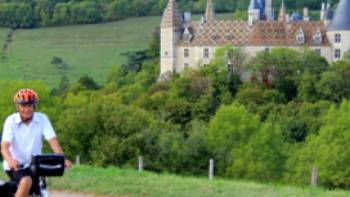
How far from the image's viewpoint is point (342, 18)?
8350cm

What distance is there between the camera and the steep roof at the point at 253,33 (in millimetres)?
83875

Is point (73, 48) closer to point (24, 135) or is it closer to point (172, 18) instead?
point (172, 18)

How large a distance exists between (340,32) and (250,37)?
325 inches

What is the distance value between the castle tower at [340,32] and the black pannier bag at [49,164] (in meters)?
76.3

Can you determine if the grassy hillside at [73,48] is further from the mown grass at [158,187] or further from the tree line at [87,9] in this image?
the mown grass at [158,187]

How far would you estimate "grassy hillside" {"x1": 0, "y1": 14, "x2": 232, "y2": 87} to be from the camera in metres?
94.0

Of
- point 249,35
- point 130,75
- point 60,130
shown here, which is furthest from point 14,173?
point 130,75

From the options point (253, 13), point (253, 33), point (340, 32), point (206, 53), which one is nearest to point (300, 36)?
point (340, 32)

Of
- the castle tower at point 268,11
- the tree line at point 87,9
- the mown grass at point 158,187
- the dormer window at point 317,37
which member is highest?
the tree line at point 87,9

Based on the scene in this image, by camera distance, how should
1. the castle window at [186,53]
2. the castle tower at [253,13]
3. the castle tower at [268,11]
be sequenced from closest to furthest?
1. the castle window at [186,53]
2. the castle tower at [253,13]
3. the castle tower at [268,11]

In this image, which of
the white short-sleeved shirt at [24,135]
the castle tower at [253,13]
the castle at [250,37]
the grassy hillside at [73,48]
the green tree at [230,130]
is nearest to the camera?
the white short-sleeved shirt at [24,135]

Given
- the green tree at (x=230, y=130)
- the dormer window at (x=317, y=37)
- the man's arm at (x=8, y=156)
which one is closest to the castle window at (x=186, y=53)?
the dormer window at (x=317, y=37)

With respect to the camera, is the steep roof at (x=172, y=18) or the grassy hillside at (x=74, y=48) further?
the grassy hillside at (x=74, y=48)

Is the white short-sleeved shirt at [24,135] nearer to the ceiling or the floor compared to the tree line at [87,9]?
nearer to the floor
